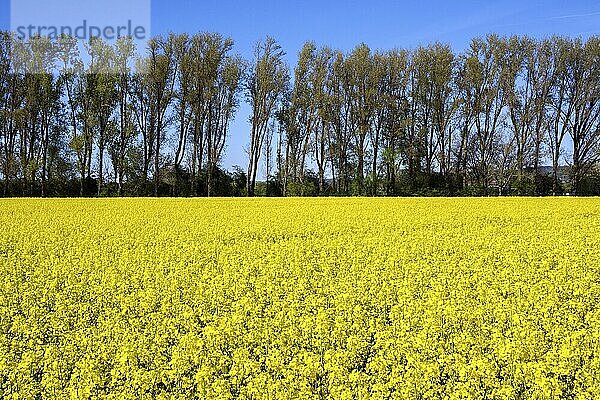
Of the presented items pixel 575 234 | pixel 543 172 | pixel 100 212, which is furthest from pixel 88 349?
pixel 543 172

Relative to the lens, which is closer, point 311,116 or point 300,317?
point 300,317

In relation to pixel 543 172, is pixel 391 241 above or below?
below

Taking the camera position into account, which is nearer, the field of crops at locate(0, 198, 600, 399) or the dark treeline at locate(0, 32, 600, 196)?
the field of crops at locate(0, 198, 600, 399)

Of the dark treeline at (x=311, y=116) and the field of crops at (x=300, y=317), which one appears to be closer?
the field of crops at (x=300, y=317)

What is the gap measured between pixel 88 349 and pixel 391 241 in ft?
29.9

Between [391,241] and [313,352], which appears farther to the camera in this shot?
[391,241]

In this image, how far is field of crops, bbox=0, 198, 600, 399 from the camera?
5098 millimetres

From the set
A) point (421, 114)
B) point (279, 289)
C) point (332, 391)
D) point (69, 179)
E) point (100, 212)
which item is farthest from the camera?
point (421, 114)

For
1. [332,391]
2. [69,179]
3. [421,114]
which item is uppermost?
[421,114]

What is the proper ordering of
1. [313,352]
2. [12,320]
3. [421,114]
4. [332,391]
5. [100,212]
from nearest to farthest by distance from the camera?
1. [332,391]
2. [313,352]
3. [12,320]
4. [100,212]
5. [421,114]

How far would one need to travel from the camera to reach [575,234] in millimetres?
15211

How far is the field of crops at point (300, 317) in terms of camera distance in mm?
5098

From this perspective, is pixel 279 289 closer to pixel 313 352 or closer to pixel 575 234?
pixel 313 352

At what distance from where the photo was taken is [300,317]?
6.82 meters
